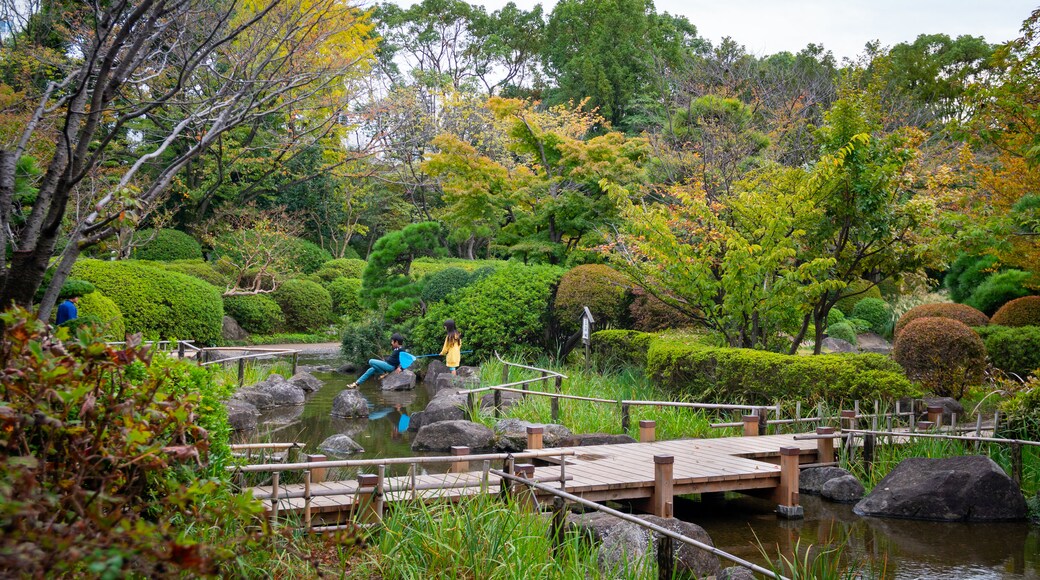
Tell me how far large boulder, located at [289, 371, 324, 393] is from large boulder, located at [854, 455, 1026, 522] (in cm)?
997

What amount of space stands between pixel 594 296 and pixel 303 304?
10789 mm

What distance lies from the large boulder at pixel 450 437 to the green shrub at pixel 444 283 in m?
7.31

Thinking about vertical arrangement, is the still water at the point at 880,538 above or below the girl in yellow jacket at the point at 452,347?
below

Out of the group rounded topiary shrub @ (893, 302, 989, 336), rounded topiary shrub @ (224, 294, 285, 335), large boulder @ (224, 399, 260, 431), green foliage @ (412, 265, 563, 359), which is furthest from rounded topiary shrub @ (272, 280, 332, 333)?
rounded topiary shrub @ (893, 302, 989, 336)

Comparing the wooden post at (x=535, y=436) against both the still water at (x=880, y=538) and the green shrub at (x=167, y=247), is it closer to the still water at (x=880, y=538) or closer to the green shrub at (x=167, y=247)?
the still water at (x=880, y=538)

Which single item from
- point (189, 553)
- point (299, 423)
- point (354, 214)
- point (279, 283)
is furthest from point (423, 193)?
point (189, 553)

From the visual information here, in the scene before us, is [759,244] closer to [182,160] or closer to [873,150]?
[873,150]

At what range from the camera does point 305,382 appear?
15172 millimetres

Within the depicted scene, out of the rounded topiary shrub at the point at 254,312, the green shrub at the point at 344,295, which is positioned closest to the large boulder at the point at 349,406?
the rounded topiary shrub at the point at 254,312

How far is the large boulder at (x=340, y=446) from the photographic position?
10.1 metres

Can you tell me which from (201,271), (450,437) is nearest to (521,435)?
(450,437)

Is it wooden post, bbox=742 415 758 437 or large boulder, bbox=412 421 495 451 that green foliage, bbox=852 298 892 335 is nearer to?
wooden post, bbox=742 415 758 437

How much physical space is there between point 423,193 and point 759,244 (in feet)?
67.7

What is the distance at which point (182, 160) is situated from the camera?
4.57 m
